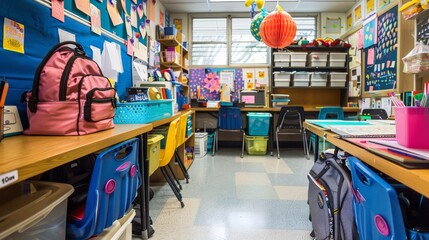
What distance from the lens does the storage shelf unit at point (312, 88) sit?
430 centimetres

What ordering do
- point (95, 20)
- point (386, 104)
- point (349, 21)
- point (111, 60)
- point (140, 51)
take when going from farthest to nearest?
1. point (349, 21)
2. point (386, 104)
3. point (140, 51)
4. point (111, 60)
5. point (95, 20)

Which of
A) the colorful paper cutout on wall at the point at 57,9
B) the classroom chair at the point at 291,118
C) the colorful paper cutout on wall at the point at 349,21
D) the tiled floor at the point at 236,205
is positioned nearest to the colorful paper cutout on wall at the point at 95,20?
the colorful paper cutout on wall at the point at 57,9

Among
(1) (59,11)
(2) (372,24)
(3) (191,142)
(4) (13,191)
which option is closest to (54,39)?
(1) (59,11)

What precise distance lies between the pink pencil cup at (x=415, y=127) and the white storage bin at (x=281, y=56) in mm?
3754

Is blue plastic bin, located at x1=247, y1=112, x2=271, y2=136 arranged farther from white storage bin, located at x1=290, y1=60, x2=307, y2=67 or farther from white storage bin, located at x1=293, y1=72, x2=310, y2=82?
white storage bin, located at x1=290, y1=60, x2=307, y2=67

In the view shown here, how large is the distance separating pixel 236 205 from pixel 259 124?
1.99 m

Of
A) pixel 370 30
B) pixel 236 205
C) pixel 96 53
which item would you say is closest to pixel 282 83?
pixel 370 30

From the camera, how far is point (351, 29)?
13.6 ft

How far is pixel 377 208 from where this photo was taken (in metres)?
0.64

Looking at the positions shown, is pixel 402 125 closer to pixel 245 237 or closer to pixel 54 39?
pixel 245 237

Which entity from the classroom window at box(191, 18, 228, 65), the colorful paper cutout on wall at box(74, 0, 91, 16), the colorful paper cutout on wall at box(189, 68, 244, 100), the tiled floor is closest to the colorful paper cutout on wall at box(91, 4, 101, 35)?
the colorful paper cutout on wall at box(74, 0, 91, 16)

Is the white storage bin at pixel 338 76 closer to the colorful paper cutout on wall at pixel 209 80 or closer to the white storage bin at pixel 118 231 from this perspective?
the colorful paper cutout on wall at pixel 209 80

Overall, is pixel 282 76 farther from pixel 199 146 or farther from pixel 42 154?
pixel 42 154

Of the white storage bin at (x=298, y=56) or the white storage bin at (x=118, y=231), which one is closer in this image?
the white storage bin at (x=118, y=231)
